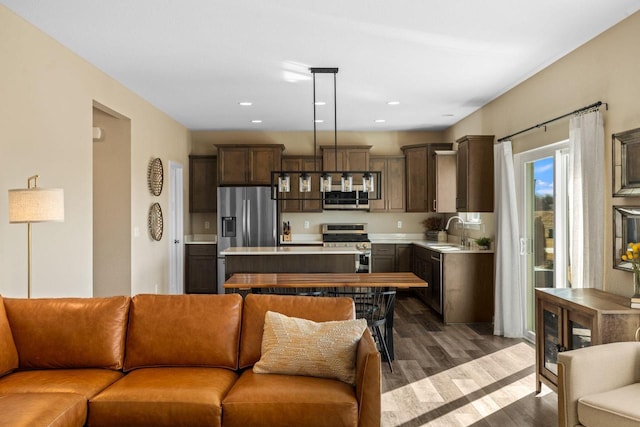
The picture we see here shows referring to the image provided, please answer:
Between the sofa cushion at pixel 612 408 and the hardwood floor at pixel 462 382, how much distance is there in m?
0.85

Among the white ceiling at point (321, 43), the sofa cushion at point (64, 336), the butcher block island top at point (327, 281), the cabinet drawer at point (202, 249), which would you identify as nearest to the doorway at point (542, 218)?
the white ceiling at point (321, 43)

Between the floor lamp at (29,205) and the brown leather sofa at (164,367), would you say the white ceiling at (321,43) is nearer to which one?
the floor lamp at (29,205)

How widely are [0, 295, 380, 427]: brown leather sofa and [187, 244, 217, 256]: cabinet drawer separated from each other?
5.38 metres

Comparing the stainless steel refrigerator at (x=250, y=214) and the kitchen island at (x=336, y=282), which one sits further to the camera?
the stainless steel refrigerator at (x=250, y=214)

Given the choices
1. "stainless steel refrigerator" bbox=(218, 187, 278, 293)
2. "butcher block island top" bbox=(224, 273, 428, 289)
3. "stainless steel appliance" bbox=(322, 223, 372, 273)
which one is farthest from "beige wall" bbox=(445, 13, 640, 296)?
"stainless steel refrigerator" bbox=(218, 187, 278, 293)

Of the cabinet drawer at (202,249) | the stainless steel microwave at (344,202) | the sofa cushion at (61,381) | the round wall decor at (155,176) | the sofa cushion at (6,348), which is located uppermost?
the round wall decor at (155,176)

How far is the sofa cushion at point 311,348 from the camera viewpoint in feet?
9.54

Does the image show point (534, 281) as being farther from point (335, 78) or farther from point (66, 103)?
point (66, 103)

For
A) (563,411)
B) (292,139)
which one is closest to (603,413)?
(563,411)

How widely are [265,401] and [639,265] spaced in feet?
7.71

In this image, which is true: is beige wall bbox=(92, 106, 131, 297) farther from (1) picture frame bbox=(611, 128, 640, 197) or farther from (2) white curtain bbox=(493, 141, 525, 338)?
(1) picture frame bbox=(611, 128, 640, 197)

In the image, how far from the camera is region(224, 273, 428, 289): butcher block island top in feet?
15.3

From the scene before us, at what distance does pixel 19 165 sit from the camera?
3887mm

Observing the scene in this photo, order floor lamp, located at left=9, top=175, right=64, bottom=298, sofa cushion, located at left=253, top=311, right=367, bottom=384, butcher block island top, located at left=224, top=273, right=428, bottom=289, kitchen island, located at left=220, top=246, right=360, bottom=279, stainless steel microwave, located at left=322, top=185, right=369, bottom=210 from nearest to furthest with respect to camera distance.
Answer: sofa cushion, located at left=253, top=311, right=367, bottom=384 < floor lamp, located at left=9, top=175, right=64, bottom=298 < butcher block island top, located at left=224, top=273, right=428, bottom=289 < kitchen island, located at left=220, top=246, right=360, bottom=279 < stainless steel microwave, located at left=322, top=185, right=369, bottom=210
